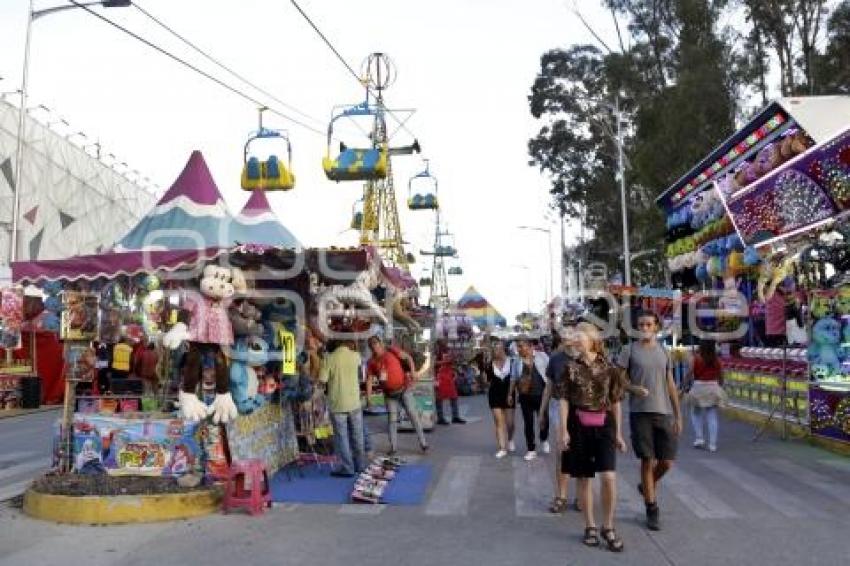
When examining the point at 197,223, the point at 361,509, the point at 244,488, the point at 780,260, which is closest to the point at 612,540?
the point at 361,509

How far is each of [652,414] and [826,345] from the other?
658 cm

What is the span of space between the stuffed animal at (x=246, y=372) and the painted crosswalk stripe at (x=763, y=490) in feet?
17.2

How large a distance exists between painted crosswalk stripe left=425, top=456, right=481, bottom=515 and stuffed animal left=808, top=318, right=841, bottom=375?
209 inches

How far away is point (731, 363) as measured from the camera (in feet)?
58.2

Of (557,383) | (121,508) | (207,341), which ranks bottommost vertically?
(121,508)

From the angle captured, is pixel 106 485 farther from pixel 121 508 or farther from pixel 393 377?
pixel 393 377

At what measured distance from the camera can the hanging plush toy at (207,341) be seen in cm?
840

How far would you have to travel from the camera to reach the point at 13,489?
999cm

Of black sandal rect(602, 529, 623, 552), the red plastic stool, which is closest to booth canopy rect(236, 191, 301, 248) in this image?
the red plastic stool

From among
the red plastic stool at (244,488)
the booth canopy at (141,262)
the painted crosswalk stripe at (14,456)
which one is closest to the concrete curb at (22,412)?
the painted crosswalk stripe at (14,456)

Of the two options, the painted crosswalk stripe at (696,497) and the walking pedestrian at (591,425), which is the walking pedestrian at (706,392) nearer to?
the painted crosswalk stripe at (696,497)

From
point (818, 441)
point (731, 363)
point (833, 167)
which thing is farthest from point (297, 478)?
point (731, 363)

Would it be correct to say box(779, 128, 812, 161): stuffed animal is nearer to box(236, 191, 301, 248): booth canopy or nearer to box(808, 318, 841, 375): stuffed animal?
box(808, 318, 841, 375): stuffed animal

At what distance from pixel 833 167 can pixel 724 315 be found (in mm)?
7277
